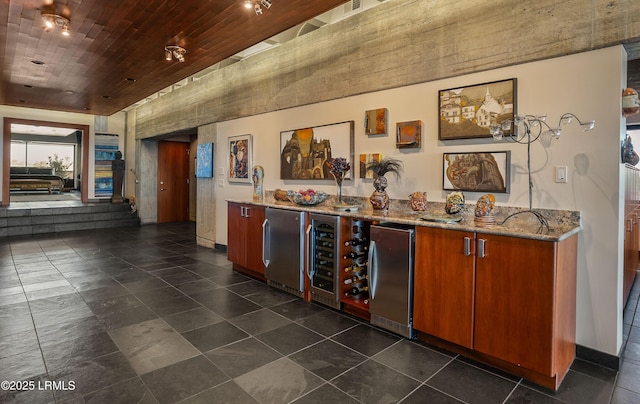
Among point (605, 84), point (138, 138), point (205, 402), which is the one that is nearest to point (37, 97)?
point (138, 138)

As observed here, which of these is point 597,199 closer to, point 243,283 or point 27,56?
point 243,283

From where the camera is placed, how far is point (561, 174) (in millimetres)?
2730

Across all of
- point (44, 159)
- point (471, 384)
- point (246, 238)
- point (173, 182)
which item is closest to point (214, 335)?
point (246, 238)

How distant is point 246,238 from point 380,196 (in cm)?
209

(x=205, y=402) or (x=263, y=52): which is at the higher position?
(x=263, y=52)

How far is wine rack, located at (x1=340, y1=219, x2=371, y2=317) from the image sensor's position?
138 inches

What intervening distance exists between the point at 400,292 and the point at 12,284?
Result: 4.66m

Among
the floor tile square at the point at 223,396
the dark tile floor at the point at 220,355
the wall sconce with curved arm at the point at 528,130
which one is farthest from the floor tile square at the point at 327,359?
the wall sconce with curved arm at the point at 528,130

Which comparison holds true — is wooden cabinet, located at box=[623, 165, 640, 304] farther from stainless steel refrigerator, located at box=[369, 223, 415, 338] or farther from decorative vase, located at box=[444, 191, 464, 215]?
stainless steel refrigerator, located at box=[369, 223, 415, 338]

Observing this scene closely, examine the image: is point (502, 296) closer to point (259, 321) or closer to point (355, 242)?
point (355, 242)

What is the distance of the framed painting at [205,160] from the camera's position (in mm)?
6800

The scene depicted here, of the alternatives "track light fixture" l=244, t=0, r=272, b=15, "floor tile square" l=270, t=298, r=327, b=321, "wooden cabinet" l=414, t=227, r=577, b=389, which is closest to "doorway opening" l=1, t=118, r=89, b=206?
"floor tile square" l=270, t=298, r=327, b=321

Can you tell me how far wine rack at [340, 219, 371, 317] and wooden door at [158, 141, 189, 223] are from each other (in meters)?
8.26

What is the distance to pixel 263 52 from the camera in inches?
219
